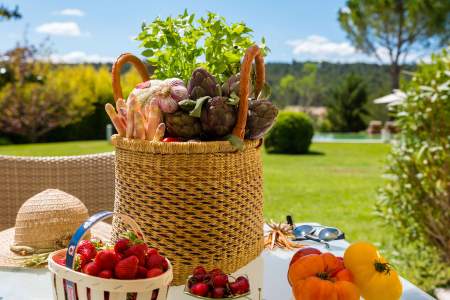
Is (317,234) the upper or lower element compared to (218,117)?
lower

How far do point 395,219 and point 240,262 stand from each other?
2479mm

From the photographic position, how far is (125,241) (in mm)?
964

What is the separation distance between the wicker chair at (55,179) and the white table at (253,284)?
0.96 m

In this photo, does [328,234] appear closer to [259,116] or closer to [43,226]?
[259,116]

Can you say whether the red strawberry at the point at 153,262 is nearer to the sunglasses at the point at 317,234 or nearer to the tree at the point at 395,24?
the sunglasses at the point at 317,234

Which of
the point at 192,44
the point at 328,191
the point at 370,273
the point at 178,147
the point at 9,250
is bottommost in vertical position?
the point at 328,191

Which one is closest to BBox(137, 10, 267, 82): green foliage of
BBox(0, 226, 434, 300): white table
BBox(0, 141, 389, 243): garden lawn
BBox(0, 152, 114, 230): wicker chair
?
BBox(0, 226, 434, 300): white table

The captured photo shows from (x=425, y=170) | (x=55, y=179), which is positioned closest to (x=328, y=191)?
(x=425, y=170)

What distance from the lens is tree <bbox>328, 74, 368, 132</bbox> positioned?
2392 centimetres

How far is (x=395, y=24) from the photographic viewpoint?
23.1m

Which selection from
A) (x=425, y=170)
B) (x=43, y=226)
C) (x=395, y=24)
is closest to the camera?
(x=43, y=226)

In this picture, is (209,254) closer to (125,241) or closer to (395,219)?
(125,241)

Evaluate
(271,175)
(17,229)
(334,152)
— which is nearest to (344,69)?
(334,152)

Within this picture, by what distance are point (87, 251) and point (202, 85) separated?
42 centimetres
